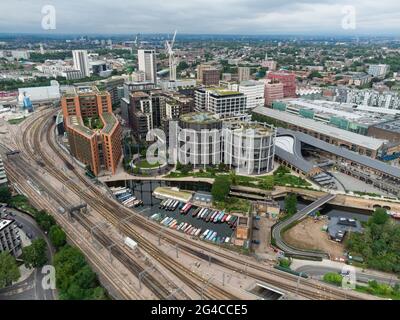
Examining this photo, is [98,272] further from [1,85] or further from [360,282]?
[1,85]

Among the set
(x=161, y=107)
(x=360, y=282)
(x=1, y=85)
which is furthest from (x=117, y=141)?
(x=1, y=85)

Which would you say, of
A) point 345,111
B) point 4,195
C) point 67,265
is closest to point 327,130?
point 345,111

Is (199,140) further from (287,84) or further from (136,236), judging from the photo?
(287,84)

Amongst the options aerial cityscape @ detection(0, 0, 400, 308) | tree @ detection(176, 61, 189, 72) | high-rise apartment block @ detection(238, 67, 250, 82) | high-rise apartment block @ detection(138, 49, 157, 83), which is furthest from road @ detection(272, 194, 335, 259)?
tree @ detection(176, 61, 189, 72)

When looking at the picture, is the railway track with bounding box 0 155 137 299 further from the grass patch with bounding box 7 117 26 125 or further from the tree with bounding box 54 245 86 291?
the grass patch with bounding box 7 117 26 125

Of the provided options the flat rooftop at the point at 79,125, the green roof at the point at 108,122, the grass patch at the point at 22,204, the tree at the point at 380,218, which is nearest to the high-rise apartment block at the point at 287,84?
the green roof at the point at 108,122

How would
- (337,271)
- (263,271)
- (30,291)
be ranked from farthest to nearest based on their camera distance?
(337,271) < (263,271) < (30,291)
